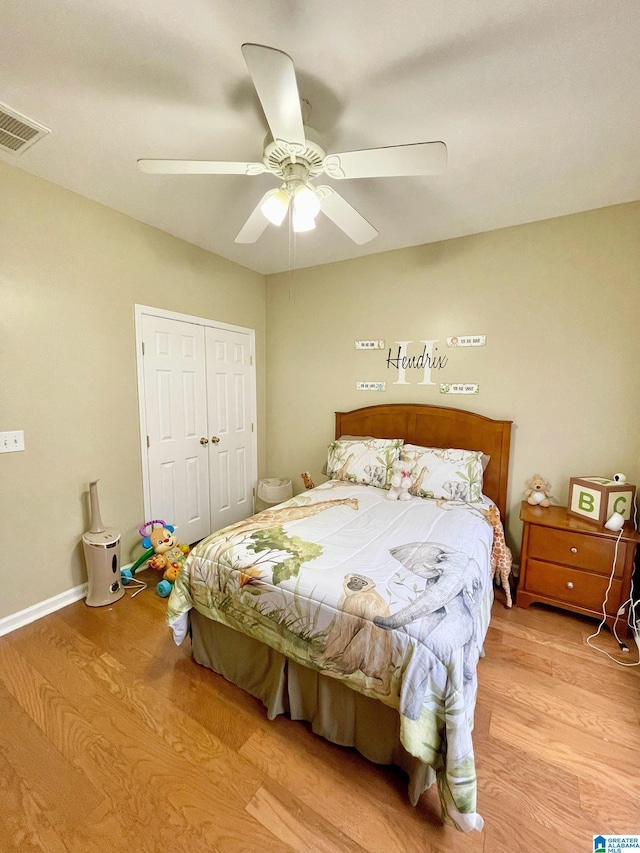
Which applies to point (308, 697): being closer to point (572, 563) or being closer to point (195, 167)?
point (572, 563)

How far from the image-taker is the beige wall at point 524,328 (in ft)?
7.34

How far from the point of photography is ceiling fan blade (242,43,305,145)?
37.5 inches

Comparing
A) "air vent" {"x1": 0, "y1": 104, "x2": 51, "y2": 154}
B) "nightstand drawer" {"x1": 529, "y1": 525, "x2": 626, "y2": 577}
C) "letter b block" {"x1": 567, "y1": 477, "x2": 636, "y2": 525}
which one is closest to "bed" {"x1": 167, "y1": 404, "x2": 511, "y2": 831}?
"nightstand drawer" {"x1": 529, "y1": 525, "x2": 626, "y2": 577}

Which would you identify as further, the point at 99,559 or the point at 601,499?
the point at 99,559

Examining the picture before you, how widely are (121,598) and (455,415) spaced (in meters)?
2.78

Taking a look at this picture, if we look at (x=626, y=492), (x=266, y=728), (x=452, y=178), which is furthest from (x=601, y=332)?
(x=266, y=728)

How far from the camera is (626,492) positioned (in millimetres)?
2078

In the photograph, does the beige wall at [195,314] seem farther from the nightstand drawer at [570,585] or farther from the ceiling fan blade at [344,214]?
the ceiling fan blade at [344,214]

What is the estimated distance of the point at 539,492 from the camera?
8.01 feet

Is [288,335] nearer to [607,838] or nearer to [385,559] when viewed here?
[385,559]

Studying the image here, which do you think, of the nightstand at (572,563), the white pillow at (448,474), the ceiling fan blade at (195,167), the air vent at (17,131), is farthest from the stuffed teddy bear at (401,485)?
the air vent at (17,131)

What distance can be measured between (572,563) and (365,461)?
1.45m

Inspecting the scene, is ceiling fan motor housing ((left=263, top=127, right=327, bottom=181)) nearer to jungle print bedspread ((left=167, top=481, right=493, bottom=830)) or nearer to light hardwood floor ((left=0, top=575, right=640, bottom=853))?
jungle print bedspread ((left=167, top=481, right=493, bottom=830))

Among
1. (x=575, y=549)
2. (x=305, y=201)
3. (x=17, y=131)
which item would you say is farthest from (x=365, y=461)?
(x=17, y=131)
